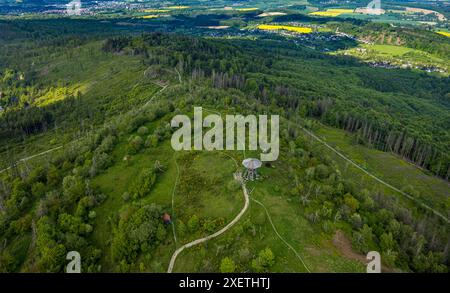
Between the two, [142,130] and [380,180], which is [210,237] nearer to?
[142,130]

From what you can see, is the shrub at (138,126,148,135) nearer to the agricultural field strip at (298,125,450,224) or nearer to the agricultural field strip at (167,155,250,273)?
the agricultural field strip at (167,155,250,273)

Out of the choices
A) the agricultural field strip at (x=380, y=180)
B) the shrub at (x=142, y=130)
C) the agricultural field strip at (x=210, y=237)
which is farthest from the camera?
the shrub at (x=142, y=130)

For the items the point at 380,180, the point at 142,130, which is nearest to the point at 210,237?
the point at 142,130

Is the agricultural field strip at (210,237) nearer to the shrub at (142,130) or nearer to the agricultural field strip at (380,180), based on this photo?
the shrub at (142,130)

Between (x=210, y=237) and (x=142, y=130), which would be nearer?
(x=210, y=237)

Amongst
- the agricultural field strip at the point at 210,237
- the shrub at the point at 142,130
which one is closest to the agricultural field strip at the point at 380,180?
the agricultural field strip at the point at 210,237

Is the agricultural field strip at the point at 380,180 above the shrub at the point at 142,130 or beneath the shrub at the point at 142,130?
beneath

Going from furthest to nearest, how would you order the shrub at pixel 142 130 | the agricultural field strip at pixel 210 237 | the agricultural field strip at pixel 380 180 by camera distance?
the shrub at pixel 142 130 < the agricultural field strip at pixel 380 180 < the agricultural field strip at pixel 210 237
